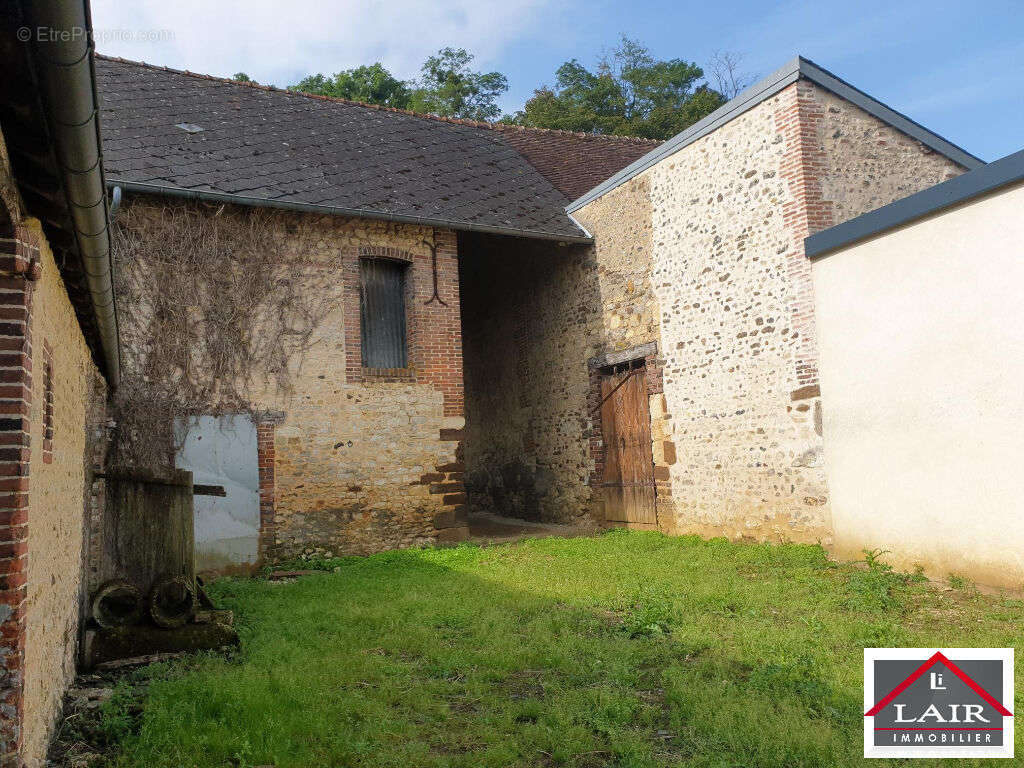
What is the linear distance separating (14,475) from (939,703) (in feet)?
13.4

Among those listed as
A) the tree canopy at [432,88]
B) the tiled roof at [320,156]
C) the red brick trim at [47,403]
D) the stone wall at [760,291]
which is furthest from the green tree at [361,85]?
the red brick trim at [47,403]

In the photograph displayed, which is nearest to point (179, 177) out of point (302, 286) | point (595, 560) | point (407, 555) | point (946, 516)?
point (302, 286)

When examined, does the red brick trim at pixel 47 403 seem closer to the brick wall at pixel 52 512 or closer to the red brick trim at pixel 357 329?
the brick wall at pixel 52 512

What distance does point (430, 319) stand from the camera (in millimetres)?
10320

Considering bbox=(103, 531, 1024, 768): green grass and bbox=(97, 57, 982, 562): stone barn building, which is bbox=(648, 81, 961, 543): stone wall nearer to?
bbox=(97, 57, 982, 562): stone barn building

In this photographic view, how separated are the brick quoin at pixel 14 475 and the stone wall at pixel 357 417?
6.54 metres

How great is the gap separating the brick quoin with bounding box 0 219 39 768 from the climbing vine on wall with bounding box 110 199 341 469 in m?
6.07

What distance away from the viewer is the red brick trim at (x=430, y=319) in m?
9.91

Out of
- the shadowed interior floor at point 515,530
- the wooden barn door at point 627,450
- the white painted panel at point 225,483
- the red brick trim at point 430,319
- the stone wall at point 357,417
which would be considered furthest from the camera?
the shadowed interior floor at point 515,530

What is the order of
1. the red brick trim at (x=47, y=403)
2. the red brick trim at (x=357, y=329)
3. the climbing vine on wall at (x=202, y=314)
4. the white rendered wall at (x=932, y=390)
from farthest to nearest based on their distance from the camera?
the red brick trim at (x=357, y=329) < the climbing vine on wall at (x=202, y=314) < the white rendered wall at (x=932, y=390) < the red brick trim at (x=47, y=403)

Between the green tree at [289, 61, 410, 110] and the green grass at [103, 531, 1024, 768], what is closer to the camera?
the green grass at [103, 531, 1024, 768]

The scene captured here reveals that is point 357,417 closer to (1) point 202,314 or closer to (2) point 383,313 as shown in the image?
(2) point 383,313

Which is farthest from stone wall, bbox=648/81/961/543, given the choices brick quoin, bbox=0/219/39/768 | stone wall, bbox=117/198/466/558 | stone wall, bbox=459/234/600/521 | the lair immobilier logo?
brick quoin, bbox=0/219/39/768

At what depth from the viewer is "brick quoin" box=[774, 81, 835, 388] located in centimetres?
774
